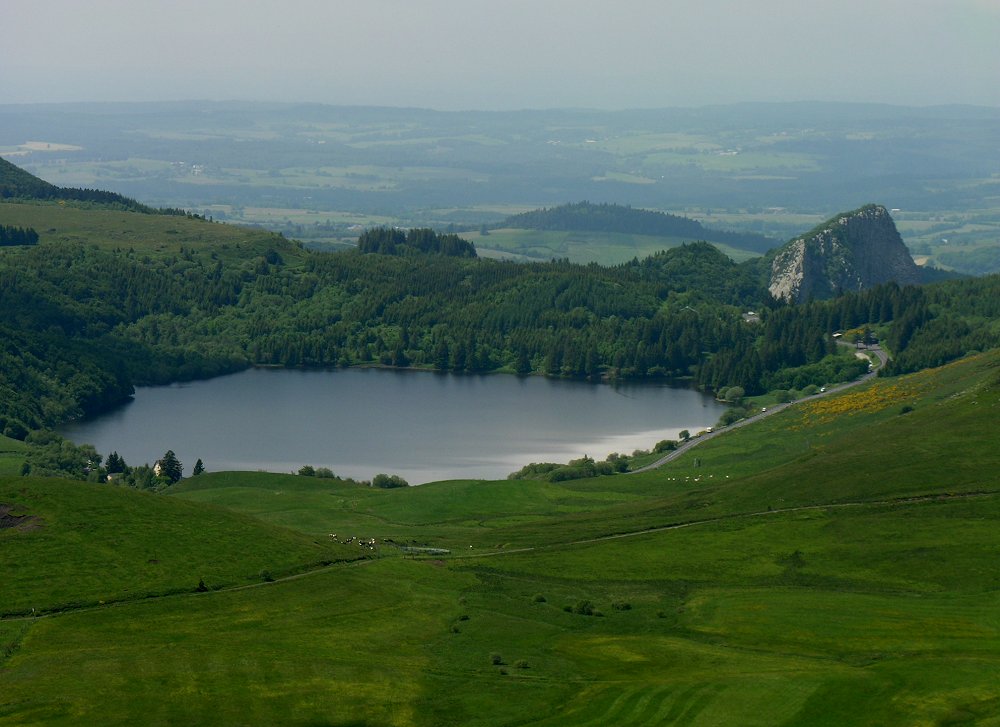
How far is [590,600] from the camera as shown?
3905 inches

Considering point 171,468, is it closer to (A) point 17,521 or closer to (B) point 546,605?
(A) point 17,521

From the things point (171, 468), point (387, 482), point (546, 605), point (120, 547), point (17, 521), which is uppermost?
point (17, 521)

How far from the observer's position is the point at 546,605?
9775 centimetres

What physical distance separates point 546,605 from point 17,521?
108 feet

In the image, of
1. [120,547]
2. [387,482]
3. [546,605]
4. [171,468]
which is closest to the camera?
[546,605]

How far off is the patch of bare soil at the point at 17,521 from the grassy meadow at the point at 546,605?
0.37m

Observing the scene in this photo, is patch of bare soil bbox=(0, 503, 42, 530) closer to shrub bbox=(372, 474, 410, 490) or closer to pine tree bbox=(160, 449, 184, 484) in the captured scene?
shrub bbox=(372, 474, 410, 490)

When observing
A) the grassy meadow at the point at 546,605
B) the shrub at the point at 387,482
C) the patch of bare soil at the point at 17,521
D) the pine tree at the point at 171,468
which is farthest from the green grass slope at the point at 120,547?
the pine tree at the point at 171,468

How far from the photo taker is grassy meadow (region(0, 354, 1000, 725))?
2933 inches

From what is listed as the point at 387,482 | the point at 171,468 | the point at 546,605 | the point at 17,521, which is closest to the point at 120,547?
the point at 17,521

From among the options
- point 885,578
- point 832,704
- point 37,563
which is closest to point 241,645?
point 37,563

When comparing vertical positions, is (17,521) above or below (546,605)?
above

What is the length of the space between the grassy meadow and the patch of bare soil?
1.21 feet

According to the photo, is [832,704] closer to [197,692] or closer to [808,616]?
[808,616]
